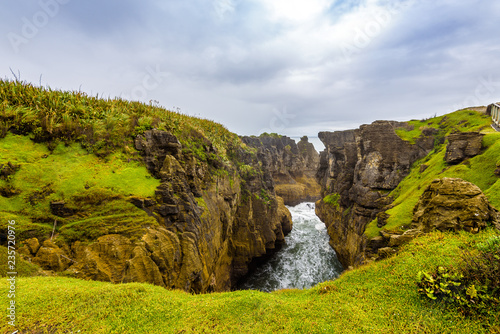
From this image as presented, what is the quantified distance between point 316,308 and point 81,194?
13944 millimetres

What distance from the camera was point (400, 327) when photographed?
664 cm

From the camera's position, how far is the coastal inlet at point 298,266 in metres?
29.5

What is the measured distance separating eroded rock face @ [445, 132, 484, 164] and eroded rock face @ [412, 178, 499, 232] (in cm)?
1198

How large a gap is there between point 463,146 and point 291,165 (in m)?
77.5

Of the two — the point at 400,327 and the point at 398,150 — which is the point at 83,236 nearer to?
the point at 400,327

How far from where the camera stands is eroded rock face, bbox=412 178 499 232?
9844 millimetres

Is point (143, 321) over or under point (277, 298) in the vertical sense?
over

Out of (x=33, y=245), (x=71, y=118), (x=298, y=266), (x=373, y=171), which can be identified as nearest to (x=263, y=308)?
(x=33, y=245)

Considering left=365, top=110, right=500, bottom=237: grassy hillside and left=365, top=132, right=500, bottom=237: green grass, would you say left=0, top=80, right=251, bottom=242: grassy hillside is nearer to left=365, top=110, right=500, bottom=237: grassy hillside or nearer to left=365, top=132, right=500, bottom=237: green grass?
left=365, top=132, right=500, bottom=237: green grass

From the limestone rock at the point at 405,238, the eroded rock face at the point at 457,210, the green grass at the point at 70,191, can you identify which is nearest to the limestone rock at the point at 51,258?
the green grass at the point at 70,191

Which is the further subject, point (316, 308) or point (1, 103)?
point (1, 103)

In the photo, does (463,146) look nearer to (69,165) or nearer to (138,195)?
(138,195)

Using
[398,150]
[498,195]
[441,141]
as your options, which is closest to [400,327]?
[498,195]

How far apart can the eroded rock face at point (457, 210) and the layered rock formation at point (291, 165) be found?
65.4 metres
